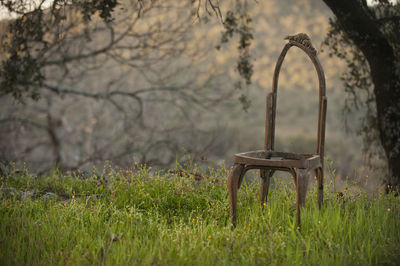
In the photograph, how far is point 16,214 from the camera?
3559 mm

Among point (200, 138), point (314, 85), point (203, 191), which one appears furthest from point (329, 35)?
point (314, 85)

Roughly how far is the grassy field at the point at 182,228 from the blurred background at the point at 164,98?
45 centimetres

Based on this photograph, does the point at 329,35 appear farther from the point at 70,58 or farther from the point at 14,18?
the point at 70,58

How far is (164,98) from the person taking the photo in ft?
32.9

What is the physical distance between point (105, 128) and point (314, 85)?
7.85 metres

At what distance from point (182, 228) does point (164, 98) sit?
22.7 feet

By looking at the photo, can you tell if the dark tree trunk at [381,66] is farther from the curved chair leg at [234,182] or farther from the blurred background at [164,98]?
the curved chair leg at [234,182]

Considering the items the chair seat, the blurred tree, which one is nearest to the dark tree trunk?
the chair seat

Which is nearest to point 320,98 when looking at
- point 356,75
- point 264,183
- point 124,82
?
point 264,183

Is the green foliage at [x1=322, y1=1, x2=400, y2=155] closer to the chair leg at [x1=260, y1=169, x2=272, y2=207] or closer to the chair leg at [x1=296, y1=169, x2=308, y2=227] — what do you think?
the chair leg at [x1=260, y1=169, x2=272, y2=207]

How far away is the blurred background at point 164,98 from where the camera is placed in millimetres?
7938

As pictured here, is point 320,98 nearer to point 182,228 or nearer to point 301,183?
point 301,183

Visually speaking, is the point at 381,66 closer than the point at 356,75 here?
Yes

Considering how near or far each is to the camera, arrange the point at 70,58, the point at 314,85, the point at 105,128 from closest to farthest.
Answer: the point at 70,58 → the point at 105,128 → the point at 314,85
